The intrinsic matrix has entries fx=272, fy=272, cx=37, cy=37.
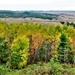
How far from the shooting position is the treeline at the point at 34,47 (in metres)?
73.9

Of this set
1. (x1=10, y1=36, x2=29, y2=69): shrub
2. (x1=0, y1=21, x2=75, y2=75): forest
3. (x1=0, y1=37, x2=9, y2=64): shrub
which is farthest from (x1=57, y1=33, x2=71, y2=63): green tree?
(x1=0, y1=37, x2=9, y2=64): shrub

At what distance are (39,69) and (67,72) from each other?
22.4 ft

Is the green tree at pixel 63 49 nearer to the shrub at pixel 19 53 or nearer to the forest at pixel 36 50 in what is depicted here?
the forest at pixel 36 50

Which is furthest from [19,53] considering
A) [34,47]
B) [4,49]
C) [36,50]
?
[36,50]

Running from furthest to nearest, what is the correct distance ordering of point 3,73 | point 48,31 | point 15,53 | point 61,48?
point 48,31, point 61,48, point 15,53, point 3,73

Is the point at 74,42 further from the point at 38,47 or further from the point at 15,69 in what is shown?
the point at 15,69

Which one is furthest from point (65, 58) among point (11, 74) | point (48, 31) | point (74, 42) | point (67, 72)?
point (11, 74)

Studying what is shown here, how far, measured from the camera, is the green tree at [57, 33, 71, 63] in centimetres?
7719

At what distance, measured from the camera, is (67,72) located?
64.8m

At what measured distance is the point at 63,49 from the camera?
257ft

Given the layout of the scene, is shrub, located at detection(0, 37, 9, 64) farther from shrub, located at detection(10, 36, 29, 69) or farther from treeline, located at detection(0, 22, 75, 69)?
shrub, located at detection(10, 36, 29, 69)

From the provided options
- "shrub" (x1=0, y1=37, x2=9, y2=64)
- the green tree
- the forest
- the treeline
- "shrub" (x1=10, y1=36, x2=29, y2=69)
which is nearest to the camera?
"shrub" (x1=10, y1=36, x2=29, y2=69)

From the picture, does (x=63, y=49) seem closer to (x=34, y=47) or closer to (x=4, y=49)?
(x=34, y=47)

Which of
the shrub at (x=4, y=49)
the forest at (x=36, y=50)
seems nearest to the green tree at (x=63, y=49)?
the forest at (x=36, y=50)
